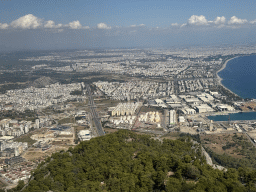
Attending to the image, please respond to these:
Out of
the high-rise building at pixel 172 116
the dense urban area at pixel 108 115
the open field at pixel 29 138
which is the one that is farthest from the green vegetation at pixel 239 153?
the open field at pixel 29 138

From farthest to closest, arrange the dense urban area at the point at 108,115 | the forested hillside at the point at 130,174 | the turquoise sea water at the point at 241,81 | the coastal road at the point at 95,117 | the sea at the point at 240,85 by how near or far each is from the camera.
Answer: the turquoise sea water at the point at 241,81
the sea at the point at 240,85
the coastal road at the point at 95,117
the dense urban area at the point at 108,115
the forested hillside at the point at 130,174

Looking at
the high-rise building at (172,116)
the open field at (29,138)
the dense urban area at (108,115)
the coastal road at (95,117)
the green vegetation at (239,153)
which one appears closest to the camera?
the green vegetation at (239,153)

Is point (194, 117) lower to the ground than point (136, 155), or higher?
lower

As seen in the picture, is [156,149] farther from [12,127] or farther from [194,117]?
[12,127]

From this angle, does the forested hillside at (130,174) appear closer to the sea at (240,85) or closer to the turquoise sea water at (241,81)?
the sea at (240,85)

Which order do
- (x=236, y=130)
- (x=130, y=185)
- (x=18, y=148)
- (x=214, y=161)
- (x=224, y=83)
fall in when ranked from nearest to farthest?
(x=130, y=185)
(x=214, y=161)
(x=18, y=148)
(x=236, y=130)
(x=224, y=83)

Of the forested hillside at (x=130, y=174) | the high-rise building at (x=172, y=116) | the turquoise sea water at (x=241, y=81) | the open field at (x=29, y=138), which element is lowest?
the open field at (x=29, y=138)

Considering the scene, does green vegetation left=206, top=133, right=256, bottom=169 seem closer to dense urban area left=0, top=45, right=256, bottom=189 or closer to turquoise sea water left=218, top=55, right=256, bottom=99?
dense urban area left=0, top=45, right=256, bottom=189

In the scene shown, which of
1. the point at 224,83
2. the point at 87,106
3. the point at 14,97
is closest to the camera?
the point at 87,106

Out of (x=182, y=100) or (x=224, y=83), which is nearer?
(x=182, y=100)

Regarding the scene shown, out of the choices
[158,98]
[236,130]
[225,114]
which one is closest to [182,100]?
[158,98]
